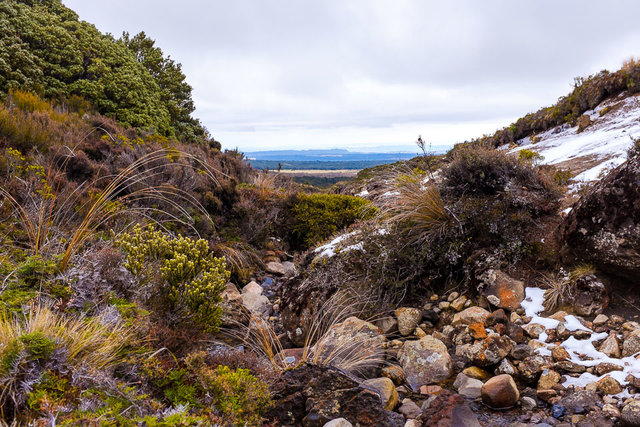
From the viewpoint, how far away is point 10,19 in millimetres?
10906

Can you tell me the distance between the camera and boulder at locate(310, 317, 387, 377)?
135 inches

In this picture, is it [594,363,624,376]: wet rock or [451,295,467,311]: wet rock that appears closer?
[594,363,624,376]: wet rock

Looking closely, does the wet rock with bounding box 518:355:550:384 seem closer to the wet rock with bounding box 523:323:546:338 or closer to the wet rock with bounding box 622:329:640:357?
the wet rock with bounding box 523:323:546:338

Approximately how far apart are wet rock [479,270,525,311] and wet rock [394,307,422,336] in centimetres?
72

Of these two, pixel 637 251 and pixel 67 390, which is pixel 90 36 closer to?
pixel 67 390

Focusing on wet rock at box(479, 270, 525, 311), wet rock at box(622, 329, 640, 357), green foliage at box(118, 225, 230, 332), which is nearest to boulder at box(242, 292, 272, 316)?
green foliage at box(118, 225, 230, 332)

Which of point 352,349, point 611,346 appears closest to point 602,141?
point 611,346

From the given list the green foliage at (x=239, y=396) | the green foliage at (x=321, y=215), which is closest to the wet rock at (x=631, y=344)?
the green foliage at (x=239, y=396)

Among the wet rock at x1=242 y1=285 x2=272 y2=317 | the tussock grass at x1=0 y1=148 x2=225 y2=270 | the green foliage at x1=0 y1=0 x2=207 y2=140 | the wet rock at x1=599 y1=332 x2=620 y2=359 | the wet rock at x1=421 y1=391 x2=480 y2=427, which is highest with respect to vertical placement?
the green foliage at x1=0 y1=0 x2=207 y2=140

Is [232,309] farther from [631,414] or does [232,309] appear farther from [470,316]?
[631,414]

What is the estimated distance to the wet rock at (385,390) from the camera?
117 inches

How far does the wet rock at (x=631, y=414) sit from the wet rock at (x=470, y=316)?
4.41 feet

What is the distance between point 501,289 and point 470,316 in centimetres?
46

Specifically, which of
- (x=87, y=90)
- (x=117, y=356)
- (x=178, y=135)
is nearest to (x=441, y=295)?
(x=117, y=356)
